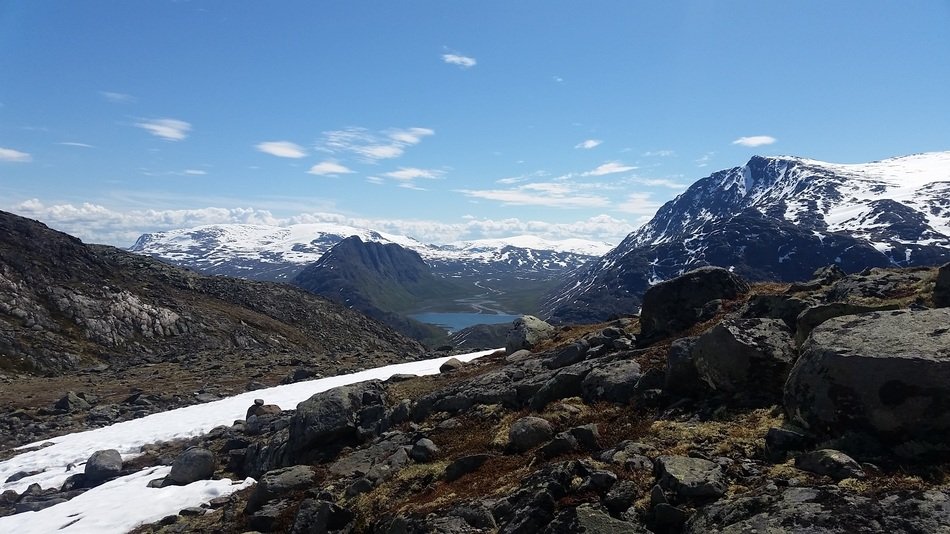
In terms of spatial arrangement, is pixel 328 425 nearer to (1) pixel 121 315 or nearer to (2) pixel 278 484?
(2) pixel 278 484

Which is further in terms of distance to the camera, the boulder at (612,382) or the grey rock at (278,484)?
the boulder at (612,382)

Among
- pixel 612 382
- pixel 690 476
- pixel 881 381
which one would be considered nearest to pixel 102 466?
pixel 612 382

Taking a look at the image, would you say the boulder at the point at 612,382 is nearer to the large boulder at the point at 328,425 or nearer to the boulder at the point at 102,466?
the large boulder at the point at 328,425

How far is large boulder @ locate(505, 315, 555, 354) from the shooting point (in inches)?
1253

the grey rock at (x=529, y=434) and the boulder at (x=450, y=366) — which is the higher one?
the grey rock at (x=529, y=434)

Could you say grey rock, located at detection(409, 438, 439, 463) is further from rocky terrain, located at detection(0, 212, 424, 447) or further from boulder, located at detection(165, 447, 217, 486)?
rocky terrain, located at detection(0, 212, 424, 447)

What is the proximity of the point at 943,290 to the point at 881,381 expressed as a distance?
8000mm

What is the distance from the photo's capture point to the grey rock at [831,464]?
846 cm

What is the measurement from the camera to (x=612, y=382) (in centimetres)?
1697

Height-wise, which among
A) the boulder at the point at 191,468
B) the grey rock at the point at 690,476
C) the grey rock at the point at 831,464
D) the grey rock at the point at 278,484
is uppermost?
the grey rock at the point at 831,464

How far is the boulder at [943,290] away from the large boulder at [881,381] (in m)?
4.66

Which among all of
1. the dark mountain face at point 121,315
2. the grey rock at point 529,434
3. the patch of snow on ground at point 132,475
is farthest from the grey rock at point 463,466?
the dark mountain face at point 121,315

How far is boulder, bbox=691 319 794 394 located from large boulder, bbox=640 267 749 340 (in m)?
7.73

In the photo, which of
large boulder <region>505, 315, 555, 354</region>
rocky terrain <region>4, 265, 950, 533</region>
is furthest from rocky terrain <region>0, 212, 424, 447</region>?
large boulder <region>505, 315, 555, 354</region>
